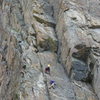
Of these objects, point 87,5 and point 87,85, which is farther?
point 87,5

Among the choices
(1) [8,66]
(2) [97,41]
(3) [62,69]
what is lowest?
(1) [8,66]

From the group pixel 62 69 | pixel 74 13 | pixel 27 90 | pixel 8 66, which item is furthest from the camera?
pixel 8 66

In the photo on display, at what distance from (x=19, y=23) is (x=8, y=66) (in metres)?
6.43

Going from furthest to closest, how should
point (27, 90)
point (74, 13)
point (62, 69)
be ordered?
point (74, 13) < point (62, 69) < point (27, 90)

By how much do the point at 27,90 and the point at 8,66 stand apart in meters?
12.0

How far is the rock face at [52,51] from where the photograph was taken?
3412 centimetres

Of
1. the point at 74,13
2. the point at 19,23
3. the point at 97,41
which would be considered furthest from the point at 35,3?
the point at 97,41

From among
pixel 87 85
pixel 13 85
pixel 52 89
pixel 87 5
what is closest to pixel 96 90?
pixel 87 85

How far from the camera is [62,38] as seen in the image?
40.1 m

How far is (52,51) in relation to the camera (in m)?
40.7

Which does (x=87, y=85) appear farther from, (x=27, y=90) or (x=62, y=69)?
(x=27, y=90)

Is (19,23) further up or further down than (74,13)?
further down

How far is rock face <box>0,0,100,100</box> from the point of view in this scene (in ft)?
112

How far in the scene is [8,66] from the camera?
1762 inches
